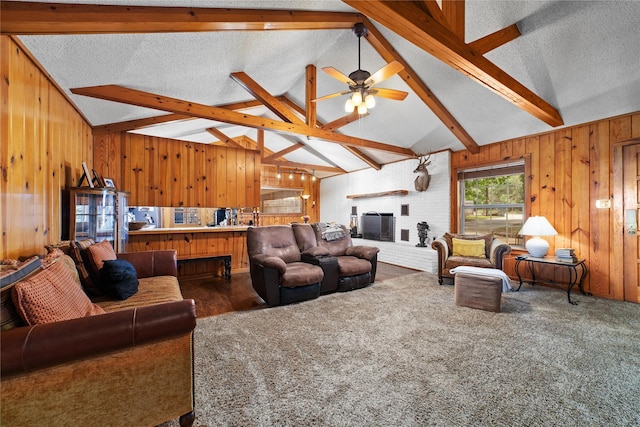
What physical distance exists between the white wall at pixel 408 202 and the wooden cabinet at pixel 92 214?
4.97m

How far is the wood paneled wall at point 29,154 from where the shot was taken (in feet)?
5.93

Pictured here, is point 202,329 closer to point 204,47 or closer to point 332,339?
point 332,339

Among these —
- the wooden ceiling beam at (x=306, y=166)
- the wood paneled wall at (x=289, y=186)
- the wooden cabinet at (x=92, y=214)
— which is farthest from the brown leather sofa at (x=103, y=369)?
the wood paneled wall at (x=289, y=186)

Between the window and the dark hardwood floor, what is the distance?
157cm

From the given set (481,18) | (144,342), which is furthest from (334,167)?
(144,342)

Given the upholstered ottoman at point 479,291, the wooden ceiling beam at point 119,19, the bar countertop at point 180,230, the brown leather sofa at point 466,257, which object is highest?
the wooden ceiling beam at point 119,19

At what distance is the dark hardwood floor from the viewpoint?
10.4 ft

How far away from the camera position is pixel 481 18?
282cm

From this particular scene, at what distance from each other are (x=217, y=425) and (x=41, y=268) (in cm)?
129

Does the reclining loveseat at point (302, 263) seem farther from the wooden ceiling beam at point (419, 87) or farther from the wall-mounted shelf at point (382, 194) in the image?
the wooden ceiling beam at point (419, 87)

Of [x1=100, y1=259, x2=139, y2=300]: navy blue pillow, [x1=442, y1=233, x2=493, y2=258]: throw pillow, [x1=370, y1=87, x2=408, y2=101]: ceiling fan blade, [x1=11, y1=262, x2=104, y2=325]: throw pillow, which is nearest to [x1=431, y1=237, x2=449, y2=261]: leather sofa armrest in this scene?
[x1=442, y1=233, x2=493, y2=258]: throw pillow

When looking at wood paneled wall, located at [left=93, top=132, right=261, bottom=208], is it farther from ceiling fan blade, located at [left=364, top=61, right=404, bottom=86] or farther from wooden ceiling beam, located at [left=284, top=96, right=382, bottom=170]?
ceiling fan blade, located at [left=364, top=61, right=404, bottom=86]

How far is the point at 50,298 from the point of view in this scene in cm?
129

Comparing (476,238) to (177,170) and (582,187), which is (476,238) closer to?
(582,187)
